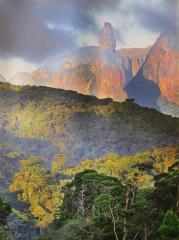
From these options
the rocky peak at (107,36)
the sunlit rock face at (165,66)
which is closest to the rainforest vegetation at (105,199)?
the sunlit rock face at (165,66)

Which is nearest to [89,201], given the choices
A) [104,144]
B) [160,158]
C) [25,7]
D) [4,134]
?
[25,7]

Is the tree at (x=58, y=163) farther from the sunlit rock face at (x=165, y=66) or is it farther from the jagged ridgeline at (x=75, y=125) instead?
the sunlit rock face at (x=165, y=66)

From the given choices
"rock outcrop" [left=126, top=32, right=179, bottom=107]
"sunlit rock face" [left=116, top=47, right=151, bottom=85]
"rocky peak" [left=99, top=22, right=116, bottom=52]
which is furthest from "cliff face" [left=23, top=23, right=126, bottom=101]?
"rock outcrop" [left=126, top=32, right=179, bottom=107]

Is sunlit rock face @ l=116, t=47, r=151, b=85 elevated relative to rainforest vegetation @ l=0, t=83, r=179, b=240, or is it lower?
elevated

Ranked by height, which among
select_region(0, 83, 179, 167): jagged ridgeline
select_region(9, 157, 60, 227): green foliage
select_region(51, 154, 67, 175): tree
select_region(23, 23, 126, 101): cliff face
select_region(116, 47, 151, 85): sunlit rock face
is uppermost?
select_region(116, 47, 151, 85): sunlit rock face

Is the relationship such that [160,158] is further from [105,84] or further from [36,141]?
[36,141]

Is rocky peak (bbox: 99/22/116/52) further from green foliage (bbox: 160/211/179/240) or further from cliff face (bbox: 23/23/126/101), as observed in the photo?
green foliage (bbox: 160/211/179/240)

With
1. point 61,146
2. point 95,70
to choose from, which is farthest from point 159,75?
point 61,146
